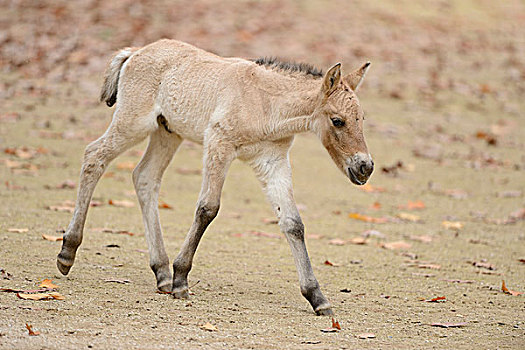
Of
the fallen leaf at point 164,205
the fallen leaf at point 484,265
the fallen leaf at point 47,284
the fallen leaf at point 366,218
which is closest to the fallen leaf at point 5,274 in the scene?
the fallen leaf at point 47,284

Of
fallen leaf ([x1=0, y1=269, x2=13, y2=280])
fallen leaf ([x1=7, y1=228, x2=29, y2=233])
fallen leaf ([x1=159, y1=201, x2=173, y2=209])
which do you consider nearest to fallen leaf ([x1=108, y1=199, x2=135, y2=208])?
fallen leaf ([x1=159, y1=201, x2=173, y2=209])

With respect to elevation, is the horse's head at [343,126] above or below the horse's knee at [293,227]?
above

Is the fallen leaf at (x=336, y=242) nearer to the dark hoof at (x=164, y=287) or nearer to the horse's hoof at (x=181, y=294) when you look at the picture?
the dark hoof at (x=164, y=287)

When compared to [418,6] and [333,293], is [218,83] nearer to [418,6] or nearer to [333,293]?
[333,293]

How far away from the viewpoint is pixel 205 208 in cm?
568

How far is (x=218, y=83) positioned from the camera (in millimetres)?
6109

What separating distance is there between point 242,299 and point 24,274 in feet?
5.85

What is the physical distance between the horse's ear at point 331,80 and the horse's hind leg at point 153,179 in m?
1.72

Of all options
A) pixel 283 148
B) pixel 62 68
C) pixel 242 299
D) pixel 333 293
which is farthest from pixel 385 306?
pixel 62 68

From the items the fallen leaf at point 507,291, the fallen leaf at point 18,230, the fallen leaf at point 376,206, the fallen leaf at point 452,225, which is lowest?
the fallen leaf at point 376,206

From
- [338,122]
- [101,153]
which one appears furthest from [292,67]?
[101,153]

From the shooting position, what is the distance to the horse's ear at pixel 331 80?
18.0 ft

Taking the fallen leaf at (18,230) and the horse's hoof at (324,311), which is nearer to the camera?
the horse's hoof at (324,311)

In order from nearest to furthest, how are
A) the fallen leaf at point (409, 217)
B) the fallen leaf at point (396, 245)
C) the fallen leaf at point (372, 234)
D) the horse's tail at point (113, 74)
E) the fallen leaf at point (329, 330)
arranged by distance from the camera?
the fallen leaf at point (329, 330) → the horse's tail at point (113, 74) → the fallen leaf at point (396, 245) → the fallen leaf at point (372, 234) → the fallen leaf at point (409, 217)
